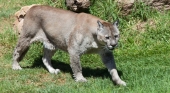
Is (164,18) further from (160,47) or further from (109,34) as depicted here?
(109,34)

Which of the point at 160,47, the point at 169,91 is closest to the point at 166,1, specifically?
the point at 160,47

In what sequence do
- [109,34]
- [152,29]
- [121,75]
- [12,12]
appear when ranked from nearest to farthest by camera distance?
1. [109,34]
2. [121,75]
3. [152,29]
4. [12,12]

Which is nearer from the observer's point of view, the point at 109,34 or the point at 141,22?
the point at 109,34

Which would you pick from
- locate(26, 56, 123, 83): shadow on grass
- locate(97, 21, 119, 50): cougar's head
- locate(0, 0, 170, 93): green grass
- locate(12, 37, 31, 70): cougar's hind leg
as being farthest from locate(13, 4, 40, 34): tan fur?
locate(97, 21, 119, 50): cougar's head

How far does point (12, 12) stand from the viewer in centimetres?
1207

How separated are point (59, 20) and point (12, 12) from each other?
14.1ft

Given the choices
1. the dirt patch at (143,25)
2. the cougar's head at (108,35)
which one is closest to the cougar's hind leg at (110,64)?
the cougar's head at (108,35)

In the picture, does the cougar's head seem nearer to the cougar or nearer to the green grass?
the cougar

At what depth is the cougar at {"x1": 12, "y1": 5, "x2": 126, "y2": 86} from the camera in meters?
7.27

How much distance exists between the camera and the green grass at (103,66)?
7004mm

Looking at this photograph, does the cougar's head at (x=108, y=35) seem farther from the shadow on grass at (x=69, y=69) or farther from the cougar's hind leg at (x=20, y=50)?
the cougar's hind leg at (x=20, y=50)

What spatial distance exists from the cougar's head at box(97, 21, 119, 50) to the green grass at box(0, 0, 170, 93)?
0.72 metres

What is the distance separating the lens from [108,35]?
282 inches

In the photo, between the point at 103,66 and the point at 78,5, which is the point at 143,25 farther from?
the point at 103,66
